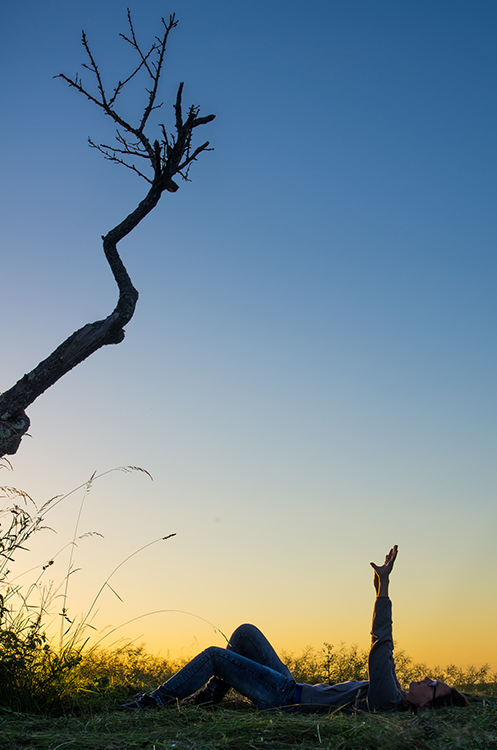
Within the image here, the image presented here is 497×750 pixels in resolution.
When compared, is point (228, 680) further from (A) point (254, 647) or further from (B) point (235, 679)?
(A) point (254, 647)

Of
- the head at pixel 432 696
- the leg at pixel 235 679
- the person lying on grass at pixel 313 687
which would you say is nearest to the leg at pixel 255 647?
the person lying on grass at pixel 313 687

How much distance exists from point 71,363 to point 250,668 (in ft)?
10.6

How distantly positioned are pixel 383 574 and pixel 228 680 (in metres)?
1.39

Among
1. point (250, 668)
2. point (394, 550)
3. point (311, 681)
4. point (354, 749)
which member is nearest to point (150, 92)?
point (394, 550)

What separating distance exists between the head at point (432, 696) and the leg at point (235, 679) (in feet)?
2.78

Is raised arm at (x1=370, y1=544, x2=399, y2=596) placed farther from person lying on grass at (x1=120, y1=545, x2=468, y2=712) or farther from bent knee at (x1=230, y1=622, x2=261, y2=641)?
bent knee at (x1=230, y1=622, x2=261, y2=641)

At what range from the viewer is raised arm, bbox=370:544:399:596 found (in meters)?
3.72

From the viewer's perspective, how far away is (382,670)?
356 cm

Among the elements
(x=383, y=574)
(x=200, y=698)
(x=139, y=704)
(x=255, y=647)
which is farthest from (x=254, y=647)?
(x=383, y=574)

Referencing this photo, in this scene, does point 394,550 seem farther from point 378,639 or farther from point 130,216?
point 130,216

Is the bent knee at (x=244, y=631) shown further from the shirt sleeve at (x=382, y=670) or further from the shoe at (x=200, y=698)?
the shirt sleeve at (x=382, y=670)

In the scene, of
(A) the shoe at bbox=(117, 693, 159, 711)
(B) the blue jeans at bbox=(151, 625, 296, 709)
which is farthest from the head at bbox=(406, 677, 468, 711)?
(A) the shoe at bbox=(117, 693, 159, 711)

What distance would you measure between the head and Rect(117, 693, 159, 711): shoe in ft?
5.70

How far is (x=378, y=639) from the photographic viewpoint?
3615 millimetres
